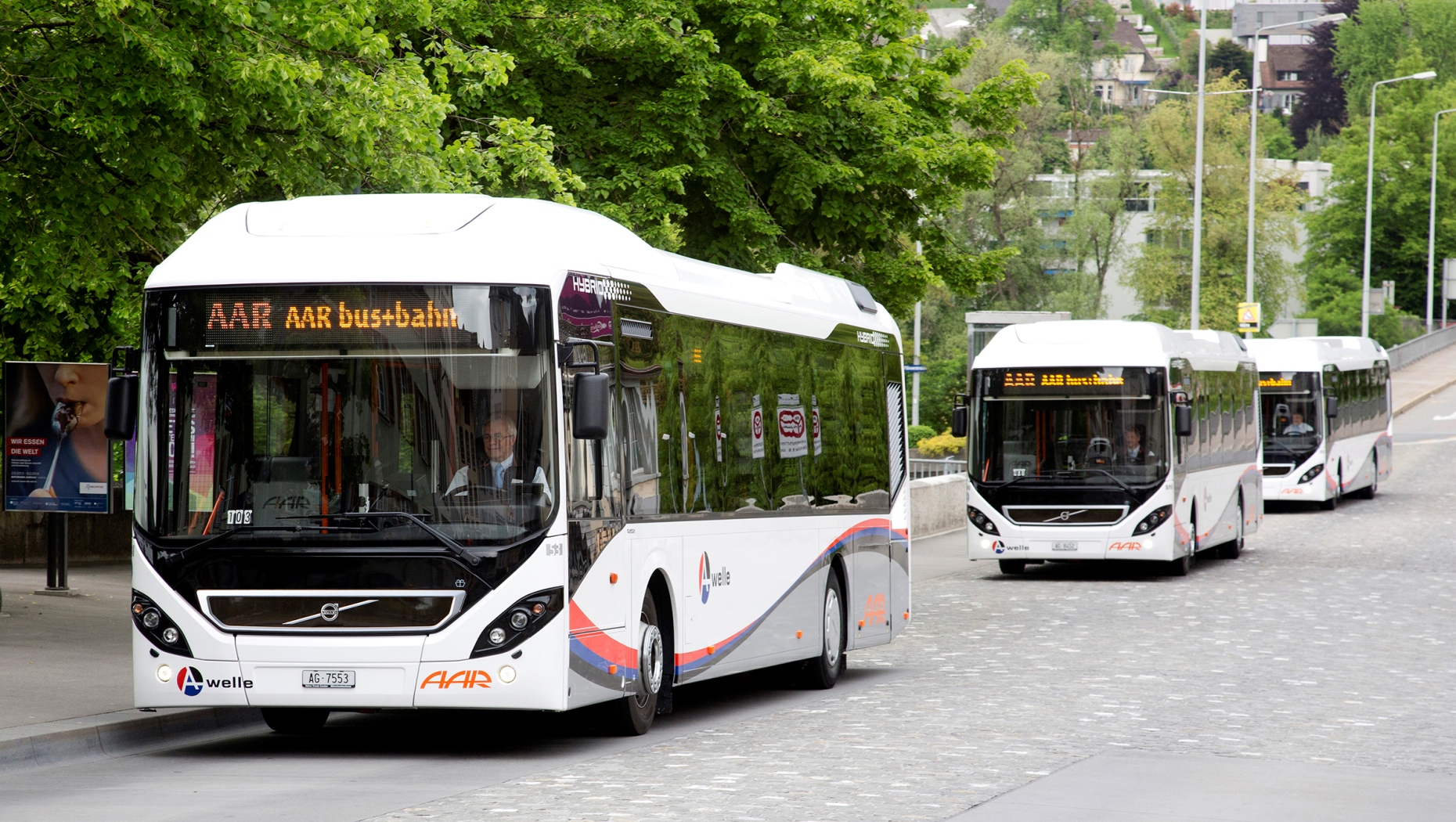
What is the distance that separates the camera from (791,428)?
563 inches

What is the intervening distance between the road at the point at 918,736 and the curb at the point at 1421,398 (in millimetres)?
50909

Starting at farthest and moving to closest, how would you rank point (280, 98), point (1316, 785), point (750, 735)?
1. point (280, 98)
2. point (750, 735)
3. point (1316, 785)

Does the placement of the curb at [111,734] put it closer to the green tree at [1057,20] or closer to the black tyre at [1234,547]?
the black tyre at [1234,547]

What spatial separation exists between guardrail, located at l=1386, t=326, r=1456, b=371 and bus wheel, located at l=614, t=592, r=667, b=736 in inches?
2881

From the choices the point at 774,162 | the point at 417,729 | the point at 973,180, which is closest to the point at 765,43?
the point at 774,162

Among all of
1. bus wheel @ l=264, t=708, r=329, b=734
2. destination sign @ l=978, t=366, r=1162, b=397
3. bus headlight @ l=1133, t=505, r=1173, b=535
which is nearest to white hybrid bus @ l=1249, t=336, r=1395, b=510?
destination sign @ l=978, t=366, r=1162, b=397

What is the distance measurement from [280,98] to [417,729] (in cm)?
470

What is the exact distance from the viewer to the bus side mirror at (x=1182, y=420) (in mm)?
25359

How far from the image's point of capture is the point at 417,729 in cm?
1235

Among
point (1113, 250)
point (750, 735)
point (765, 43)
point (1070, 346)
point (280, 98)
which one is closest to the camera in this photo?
point (750, 735)

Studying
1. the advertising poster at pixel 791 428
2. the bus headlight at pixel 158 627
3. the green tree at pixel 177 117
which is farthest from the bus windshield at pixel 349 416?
the advertising poster at pixel 791 428

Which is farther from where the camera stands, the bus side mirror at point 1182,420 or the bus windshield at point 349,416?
the bus side mirror at point 1182,420

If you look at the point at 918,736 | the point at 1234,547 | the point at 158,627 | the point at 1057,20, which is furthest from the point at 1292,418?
the point at 1057,20

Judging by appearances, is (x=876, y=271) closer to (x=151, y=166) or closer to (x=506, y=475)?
(x=151, y=166)
